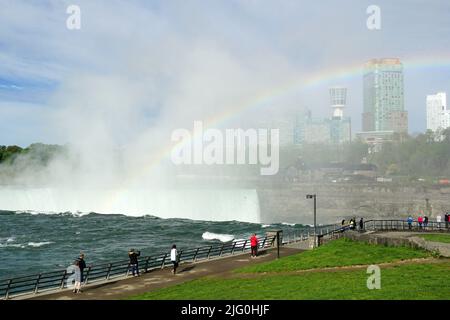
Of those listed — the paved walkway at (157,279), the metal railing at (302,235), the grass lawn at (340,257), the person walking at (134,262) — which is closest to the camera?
the paved walkway at (157,279)

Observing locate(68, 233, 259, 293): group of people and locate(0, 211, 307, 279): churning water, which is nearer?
locate(68, 233, 259, 293): group of people

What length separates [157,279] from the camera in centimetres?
1872

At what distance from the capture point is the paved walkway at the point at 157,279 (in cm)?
1600

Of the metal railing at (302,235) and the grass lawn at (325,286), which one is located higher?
the grass lawn at (325,286)

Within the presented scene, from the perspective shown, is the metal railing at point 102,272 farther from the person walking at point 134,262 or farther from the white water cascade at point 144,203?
the white water cascade at point 144,203

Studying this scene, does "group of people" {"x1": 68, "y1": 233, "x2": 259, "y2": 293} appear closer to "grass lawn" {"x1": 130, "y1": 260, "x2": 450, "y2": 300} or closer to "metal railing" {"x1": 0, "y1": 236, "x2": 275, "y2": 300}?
"metal railing" {"x1": 0, "y1": 236, "x2": 275, "y2": 300}

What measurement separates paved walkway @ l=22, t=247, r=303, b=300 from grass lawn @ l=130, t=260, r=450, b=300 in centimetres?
94

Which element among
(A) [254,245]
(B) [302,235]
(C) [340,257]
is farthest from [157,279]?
(B) [302,235]

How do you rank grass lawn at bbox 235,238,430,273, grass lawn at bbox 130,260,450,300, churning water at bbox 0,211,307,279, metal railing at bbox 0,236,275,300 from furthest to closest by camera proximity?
churning water at bbox 0,211,307,279 → grass lawn at bbox 235,238,430,273 → metal railing at bbox 0,236,275,300 → grass lawn at bbox 130,260,450,300

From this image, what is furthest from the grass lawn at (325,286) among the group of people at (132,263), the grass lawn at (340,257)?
the group of people at (132,263)

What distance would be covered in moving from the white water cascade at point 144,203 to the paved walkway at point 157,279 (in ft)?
196

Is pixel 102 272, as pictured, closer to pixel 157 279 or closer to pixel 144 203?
pixel 157 279

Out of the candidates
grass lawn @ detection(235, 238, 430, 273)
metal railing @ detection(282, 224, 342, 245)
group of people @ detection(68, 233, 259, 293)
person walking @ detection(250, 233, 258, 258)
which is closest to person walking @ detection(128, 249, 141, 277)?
group of people @ detection(68, 233, 259, 293)

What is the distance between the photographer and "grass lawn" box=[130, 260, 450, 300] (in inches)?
524
